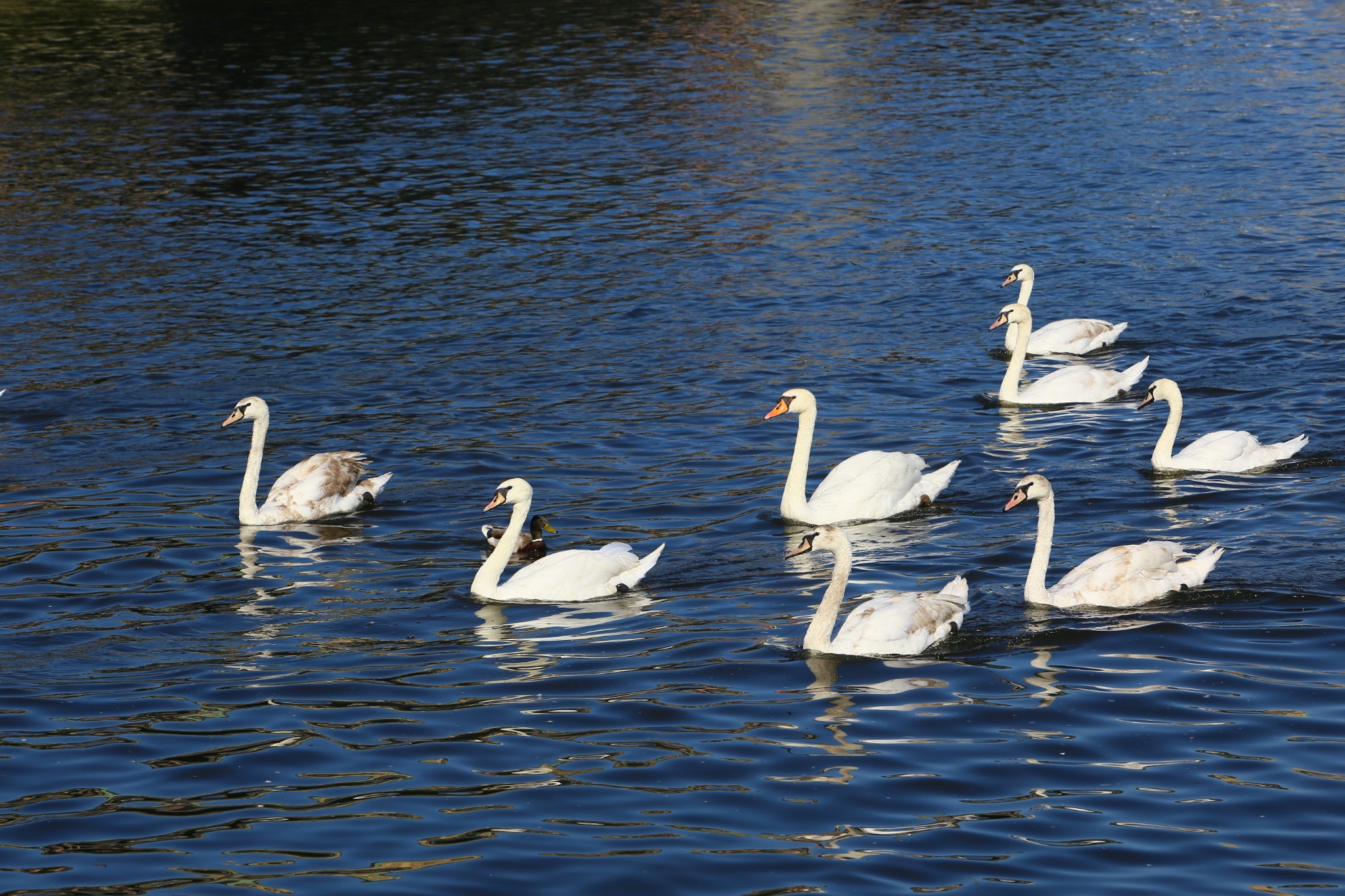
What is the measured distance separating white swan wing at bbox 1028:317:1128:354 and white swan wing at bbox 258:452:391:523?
31.2ft

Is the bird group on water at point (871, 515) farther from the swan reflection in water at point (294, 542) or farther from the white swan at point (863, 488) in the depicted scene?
the swan reflection in water at point (294, 542)

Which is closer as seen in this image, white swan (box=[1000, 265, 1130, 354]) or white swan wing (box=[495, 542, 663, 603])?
white swan wing (box=[495, 542, 663, 603])

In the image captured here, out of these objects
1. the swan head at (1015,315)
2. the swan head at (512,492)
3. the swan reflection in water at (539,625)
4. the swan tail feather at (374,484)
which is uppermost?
the swan head at (512,492)

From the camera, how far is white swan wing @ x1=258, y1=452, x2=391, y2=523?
55.6 ft

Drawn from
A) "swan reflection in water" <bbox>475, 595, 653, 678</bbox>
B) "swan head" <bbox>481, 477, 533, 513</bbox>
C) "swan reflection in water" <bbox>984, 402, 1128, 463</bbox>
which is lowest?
"swan reflection in water" <bbox>984, 402, 1128, 463</bbox>

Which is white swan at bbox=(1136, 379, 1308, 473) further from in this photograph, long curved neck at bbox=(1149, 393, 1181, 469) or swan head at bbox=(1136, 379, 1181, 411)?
swan head at bbox=(1136, 379, 1181, 411)

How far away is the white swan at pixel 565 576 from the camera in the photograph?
14.4 m

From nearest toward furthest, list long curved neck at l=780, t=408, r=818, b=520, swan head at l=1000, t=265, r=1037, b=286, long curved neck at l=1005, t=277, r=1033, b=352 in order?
long curved neck at l=780, t=408, r=818, b=520, long curved neck at l=1005, t=277, r=1033, b=352, swan head at l=1000, t=265, r=1037, b=286

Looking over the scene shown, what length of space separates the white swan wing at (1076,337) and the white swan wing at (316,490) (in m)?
9.52

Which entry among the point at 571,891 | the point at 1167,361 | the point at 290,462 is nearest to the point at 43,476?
the point at 290,462

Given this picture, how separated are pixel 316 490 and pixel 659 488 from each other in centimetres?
346

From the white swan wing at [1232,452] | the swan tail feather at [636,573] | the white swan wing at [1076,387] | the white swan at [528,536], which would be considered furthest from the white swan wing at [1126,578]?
the white swan wing at [1076,387]

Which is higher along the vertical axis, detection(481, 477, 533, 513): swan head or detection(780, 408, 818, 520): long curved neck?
detection(481, 477, 533, 513): swan head

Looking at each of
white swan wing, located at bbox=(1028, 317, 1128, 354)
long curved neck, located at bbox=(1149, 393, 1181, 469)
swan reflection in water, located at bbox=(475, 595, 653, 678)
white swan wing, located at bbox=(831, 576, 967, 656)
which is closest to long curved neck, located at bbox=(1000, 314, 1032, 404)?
white swan wing, located at bbox=(1028, 317, 1128, 354)
